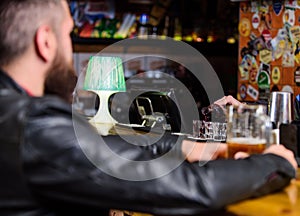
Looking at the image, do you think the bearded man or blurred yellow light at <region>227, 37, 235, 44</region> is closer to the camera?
the bearded man

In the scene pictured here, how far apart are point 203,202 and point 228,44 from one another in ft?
15.6

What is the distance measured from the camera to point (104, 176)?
96cm

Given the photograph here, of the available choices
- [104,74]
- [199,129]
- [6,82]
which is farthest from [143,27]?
[6,82]

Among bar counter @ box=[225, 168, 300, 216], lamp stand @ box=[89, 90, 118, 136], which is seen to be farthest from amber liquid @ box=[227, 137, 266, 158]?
lamp stand @ box=[89, 90, 118, 136]

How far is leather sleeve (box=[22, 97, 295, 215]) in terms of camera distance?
0.94 meters

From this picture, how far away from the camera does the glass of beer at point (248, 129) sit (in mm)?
1272

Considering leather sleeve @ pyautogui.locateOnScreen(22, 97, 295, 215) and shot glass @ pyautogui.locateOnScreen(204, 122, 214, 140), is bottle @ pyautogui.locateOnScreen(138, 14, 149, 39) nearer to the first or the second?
shot glass @ pyautogui.locateOnScreen(204, 122, 214, 140)

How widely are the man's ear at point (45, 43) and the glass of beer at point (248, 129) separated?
0.53 metres

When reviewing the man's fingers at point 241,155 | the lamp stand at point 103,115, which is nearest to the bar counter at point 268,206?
the man's fingers at point 241,155

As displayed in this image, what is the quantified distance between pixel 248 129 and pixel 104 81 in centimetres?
142

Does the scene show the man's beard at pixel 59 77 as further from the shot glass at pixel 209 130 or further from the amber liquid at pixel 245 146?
the shot glass at pixel 209 130

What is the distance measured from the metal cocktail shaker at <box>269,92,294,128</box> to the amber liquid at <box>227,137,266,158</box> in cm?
42

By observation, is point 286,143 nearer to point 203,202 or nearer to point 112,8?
point 203,202

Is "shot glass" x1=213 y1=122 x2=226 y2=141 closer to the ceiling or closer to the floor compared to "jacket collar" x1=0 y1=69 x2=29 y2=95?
closer to the floor
